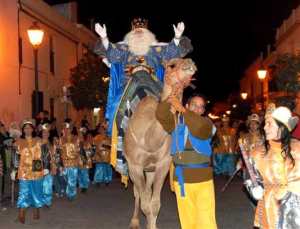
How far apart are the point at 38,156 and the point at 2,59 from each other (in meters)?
12.0

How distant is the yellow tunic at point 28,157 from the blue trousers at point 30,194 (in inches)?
4.5

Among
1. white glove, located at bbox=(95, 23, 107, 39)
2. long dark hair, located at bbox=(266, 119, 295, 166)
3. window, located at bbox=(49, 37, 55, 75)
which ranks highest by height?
window, located at bbox=(49, 37, 55, 75)

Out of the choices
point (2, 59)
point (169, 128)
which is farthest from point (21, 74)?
point (169, 128)

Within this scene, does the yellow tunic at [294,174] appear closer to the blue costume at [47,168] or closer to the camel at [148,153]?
the camel at [148,153]

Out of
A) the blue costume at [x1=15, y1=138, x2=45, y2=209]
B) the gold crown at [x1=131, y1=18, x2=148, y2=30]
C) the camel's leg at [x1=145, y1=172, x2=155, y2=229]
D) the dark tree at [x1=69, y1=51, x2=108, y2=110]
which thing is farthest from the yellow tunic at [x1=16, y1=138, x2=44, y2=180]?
the dark tree at [x1=69, y1=51, x2=108, y2=110]

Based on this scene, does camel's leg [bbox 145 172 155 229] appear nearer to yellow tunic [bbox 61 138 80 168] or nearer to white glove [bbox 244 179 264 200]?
white glove [bbox 244 179 264 200]

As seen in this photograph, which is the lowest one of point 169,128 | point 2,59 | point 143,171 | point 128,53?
point 143,171

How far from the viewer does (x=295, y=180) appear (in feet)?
18.1

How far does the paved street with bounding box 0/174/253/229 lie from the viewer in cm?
1094

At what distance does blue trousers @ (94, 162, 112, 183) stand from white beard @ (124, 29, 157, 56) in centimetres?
733

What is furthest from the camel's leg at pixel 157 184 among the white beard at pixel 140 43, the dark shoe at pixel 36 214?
the dark shoe at pixel 36 214

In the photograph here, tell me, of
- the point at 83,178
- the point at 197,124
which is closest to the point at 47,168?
the point at 83,178

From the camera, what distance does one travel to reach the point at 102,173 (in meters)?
18.2

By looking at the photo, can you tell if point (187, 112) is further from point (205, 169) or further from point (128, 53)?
point (128, 53)
